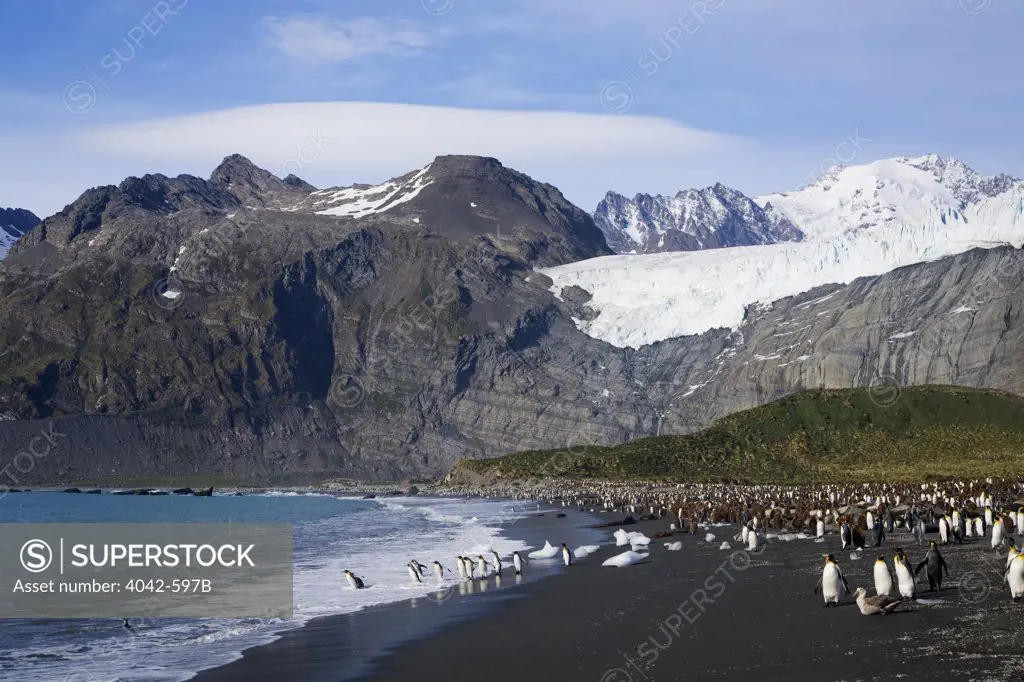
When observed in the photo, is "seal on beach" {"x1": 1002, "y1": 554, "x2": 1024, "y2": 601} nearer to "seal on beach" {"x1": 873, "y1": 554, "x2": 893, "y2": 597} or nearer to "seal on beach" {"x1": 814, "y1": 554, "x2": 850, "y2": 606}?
"seal on beach" {"x1": 873, "y1": 554, "x2": 893, "y2": 597}

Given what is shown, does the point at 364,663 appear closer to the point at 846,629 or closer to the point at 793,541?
the point at 846,629

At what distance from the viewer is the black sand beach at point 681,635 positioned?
19658 millimetres

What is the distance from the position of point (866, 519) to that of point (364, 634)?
25.8 metres

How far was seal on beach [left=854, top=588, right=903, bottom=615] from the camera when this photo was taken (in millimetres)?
24047

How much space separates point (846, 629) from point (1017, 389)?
139057mm

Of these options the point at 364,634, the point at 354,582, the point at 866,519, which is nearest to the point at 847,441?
the point at 866,519

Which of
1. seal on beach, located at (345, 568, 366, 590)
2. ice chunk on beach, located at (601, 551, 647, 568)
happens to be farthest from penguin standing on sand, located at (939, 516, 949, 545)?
seal on beach, located at (345, 568, 366, 590)

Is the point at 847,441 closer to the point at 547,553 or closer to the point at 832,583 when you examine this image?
the point at 547,553

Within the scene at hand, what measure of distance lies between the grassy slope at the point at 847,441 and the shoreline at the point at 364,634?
64.4 m

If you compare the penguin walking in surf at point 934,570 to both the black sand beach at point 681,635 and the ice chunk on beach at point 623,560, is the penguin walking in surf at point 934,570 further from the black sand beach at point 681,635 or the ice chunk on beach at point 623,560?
the ice chunk on beach at point 623,560

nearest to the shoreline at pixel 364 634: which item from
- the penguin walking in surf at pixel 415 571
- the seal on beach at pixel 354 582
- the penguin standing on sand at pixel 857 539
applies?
the penguin walking in surf at pixel 415 571

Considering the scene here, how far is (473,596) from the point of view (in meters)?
34.8

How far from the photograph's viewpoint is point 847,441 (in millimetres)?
111625

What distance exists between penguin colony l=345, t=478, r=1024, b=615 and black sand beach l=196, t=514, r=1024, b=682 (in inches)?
24.2
